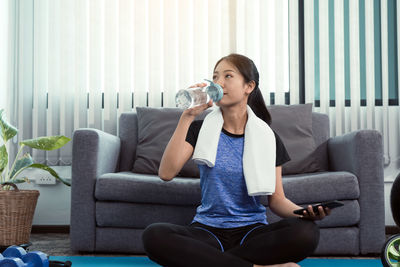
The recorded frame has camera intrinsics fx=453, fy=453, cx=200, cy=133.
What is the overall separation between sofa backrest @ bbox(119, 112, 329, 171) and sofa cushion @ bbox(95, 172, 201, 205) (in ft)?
1.97

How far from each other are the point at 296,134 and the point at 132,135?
1.03 m

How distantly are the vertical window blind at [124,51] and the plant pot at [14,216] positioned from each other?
0.80 metres

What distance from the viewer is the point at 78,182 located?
2.24 m

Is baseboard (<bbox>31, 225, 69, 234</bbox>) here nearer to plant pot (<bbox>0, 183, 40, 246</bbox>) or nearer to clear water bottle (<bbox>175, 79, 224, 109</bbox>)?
plant pot (<bbox>0, 183, 40, 246</bbox>)

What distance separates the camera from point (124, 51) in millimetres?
3178

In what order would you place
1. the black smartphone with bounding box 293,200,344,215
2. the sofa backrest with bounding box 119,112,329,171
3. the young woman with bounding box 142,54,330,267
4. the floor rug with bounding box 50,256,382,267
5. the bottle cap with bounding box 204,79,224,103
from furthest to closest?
the sofa backrest with bounding box 119,112,329,171
the floor rug with bounding box 50,256,382,267
the bottle cap with bounding box 204,79,224,103
the young woman with bounding box 142,54,330,267
the black smartphone with bounding box 293,200,344,215

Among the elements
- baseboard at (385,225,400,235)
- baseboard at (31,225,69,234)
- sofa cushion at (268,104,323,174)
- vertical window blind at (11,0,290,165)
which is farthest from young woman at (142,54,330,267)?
baseboard at (31,225,69,234)

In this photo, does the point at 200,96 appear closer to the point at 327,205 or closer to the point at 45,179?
the point at 327,205

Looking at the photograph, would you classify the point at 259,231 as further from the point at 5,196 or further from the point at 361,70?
the point at 361,70

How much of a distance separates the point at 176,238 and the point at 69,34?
2233mm

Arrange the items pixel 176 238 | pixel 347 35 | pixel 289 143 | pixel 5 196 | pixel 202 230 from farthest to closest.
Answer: pixel 347 35, pixel 289 143, pixel 5 196, pixel 202 230, pixel 176 238

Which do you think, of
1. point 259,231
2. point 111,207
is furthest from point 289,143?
point 259,231

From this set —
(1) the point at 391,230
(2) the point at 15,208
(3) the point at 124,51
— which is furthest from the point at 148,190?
(1) the point at 391,230

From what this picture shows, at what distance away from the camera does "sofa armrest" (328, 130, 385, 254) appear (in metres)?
2.18
